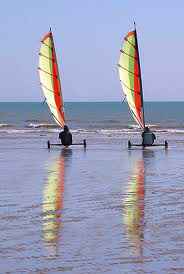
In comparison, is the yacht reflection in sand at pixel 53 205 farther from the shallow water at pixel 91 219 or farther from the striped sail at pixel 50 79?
the striped sail at pixel 50 79

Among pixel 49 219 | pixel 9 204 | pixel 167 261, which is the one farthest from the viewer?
pixel 9 204

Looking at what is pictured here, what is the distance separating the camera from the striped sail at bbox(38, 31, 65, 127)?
43125 mm

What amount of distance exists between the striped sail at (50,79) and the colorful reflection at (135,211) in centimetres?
2068

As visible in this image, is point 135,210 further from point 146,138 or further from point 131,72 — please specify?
point 131,72

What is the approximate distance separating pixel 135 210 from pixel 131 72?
27569 millimetres

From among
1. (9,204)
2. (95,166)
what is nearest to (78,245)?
(9,204)

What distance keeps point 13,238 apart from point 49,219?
199 centimetres

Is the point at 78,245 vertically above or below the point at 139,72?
below

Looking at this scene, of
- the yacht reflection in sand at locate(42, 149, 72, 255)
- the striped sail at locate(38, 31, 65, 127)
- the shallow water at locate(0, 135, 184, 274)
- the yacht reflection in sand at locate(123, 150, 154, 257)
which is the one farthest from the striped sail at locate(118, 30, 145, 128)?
the yacht reflection in sand at locate(123, 150, 154, 257)

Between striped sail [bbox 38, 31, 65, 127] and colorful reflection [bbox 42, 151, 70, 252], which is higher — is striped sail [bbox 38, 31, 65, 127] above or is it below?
above

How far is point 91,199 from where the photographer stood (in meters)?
17.3

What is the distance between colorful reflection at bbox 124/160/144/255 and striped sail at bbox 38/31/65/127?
20.7m

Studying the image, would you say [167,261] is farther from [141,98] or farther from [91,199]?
[141,98]

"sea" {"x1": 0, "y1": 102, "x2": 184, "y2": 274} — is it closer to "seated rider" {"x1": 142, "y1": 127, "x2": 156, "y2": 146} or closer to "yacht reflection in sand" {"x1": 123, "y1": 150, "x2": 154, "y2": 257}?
"yacht reflection in sand" {"x1": 123, "y1": 150, "x2": 154, "y2": 257}
